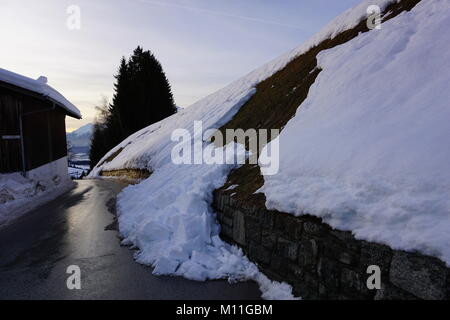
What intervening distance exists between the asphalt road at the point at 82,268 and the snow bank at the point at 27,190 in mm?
1552

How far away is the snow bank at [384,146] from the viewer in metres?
3.00

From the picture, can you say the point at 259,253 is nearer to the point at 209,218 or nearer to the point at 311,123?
the point at 209,218

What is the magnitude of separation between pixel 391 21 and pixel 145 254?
7.33 m

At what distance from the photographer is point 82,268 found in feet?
17.4

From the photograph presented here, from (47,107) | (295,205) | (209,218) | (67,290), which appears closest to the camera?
(295,205)

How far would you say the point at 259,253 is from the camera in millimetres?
4832

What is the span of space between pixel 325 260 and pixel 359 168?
1122 mm

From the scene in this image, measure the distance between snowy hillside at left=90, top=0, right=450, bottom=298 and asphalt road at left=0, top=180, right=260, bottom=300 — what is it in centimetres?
29

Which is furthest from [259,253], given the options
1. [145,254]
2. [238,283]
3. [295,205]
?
[145,254]

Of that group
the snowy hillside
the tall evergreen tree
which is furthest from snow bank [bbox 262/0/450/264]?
the tall evergreen tree

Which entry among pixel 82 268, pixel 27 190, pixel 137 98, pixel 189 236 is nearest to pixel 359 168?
pixel 189 236

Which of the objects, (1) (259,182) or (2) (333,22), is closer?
(1) (259,182)

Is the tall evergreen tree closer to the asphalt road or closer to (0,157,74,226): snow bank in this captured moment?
(0,157,74,226): snow bank

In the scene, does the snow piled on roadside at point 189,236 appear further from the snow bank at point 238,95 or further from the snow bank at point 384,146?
the snow bank at point 238,95
